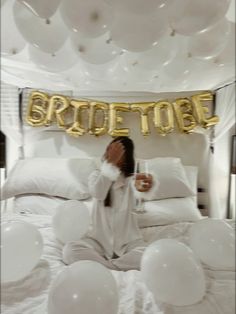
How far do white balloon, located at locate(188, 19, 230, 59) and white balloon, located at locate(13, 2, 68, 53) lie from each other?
0.83 feet

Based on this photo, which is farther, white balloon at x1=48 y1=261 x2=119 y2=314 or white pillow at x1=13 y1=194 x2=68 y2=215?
white pillow at x1=13 y1=194 x2=68 y2=215

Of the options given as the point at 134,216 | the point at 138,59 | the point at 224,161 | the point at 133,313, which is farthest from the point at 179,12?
the point at 133,313

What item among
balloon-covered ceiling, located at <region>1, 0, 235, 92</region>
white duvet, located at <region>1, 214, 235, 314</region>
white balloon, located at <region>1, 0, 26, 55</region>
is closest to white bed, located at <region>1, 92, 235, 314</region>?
white duvet, located at <region>1, 214, 235, 314</region>

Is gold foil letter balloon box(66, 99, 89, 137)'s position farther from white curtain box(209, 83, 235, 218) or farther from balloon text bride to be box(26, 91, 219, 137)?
white curtain box(209, 83, 235, 218)

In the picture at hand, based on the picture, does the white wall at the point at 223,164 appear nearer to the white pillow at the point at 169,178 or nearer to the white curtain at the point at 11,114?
the white pillow at the point at 169,178

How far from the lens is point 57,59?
59cm

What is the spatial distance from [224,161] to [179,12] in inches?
10.5

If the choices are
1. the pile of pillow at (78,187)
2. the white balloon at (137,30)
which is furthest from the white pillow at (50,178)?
the white balloon at (137,30)

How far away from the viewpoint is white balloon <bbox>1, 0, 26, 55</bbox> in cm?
60

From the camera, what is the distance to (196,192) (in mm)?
516

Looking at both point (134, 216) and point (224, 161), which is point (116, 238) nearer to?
point (134, 216)

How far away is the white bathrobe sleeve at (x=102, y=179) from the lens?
1.62 ft

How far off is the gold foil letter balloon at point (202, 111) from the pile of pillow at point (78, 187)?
8 centimetres

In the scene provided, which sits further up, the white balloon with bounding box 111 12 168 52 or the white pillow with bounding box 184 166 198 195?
the white balloon with bounding box 111 12 168 52
